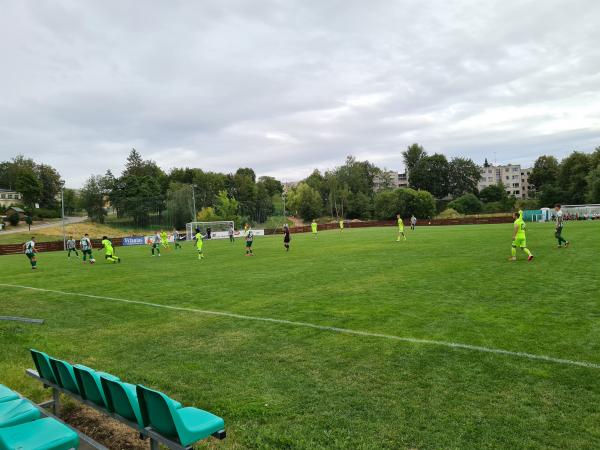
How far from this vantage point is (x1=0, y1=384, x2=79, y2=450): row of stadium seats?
317 cm

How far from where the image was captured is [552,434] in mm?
3939

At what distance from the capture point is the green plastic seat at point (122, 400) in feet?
11.7

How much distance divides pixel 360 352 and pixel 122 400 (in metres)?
3.86

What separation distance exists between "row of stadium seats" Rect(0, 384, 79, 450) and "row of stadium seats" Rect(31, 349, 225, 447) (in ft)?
1.38

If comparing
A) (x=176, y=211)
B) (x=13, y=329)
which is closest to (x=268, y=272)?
(x=13, y=329)

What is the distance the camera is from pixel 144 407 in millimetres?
3422

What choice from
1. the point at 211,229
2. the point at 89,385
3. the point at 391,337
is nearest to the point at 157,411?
the point at 89,385

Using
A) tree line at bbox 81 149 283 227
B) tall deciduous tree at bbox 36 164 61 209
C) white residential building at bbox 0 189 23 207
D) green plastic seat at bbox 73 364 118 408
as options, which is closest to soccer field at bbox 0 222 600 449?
green plastic seat at bbox 73 364 118 408

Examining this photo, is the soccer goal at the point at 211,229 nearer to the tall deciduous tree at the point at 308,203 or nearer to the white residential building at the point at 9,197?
the tall deciduous tree at the point at 308,203

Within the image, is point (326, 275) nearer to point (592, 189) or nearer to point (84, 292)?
point (84, 292)

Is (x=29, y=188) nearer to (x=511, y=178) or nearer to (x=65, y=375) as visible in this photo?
(x=65, y=375)

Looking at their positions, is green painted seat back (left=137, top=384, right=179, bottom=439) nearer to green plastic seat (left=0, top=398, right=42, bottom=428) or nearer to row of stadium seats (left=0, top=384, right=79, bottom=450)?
row of stadium seats (left=0, top=384, right=79, bottom=450)

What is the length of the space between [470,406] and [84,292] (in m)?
13.3

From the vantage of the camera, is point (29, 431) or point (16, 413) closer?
point (29, 431)
